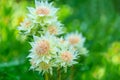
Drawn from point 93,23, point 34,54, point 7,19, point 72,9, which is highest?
point 72,9

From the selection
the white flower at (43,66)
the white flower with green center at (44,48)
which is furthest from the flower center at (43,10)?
the white flower at (43,66)

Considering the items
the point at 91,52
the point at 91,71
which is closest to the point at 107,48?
the point at 91,52

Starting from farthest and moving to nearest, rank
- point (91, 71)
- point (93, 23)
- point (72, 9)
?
point (72, 9) < point (93, 23) < point (91, 71)

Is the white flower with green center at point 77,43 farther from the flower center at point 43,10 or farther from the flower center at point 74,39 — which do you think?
the flower center at point 43,10

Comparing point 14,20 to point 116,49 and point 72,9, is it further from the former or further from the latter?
point 72,9

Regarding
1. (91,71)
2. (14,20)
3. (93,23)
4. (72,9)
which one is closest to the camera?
(91,71)

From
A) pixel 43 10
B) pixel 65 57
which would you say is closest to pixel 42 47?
pixel 65 57

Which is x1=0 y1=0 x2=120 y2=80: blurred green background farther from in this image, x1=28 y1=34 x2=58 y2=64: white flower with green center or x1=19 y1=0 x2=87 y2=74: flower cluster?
x1=28 y1=34 x2=58 y2=64: white flower with green center
